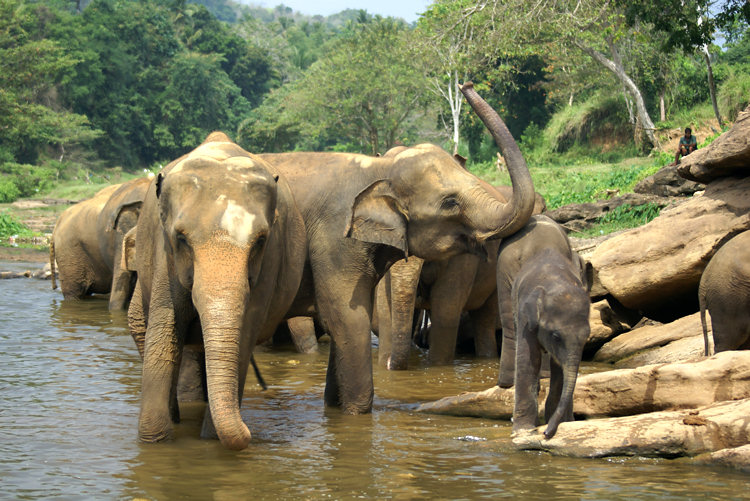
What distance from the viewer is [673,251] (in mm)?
9945

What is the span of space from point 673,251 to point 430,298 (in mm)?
2512

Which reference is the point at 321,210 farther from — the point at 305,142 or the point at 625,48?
the point at 305,142

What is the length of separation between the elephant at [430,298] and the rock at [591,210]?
5.95 meters

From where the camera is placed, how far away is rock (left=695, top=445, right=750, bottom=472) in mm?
5559

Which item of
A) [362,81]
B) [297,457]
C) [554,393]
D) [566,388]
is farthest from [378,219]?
[362,81]

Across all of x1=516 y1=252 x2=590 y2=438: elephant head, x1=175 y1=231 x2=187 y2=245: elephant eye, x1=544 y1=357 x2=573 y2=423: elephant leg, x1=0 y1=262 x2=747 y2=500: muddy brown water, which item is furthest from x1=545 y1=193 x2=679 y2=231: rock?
x1=175 y1=231 x2=187 y2=245: elephant eye

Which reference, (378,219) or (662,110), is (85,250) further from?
(662,110)

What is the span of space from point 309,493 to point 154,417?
129 centimetres

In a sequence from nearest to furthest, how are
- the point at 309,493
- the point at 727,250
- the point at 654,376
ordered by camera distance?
the point at 309,493 < the point at 654,376 < the point at 727,250

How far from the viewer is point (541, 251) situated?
21.8 feet

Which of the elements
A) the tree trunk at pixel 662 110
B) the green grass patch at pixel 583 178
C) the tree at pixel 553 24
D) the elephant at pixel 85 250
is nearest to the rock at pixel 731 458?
the elephant at pixel 85 250

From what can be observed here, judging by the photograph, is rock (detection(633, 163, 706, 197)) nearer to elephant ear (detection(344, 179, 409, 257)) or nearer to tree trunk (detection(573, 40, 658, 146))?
elephant ear (detection(344, 179, 409, 257))

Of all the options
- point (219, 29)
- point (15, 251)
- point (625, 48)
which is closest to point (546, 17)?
point (625, 48)

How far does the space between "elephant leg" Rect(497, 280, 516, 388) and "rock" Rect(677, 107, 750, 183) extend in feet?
11.9
